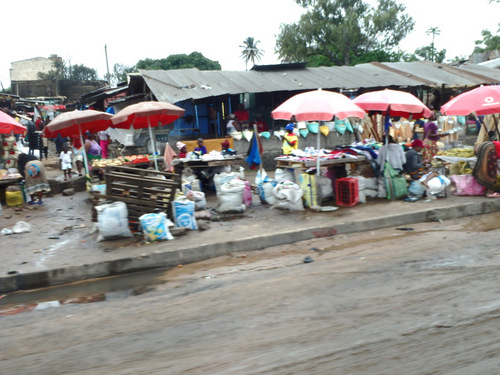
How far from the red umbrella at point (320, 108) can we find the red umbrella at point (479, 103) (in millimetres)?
2350

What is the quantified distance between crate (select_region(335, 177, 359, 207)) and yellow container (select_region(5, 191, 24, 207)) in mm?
7699

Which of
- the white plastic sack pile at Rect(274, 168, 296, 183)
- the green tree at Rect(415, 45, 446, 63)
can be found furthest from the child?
the green tree at Rect(415, 45, 446, 63)

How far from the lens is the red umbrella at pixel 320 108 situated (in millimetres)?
8375

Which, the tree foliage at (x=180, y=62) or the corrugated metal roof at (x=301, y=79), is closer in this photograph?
the corrugated metal roof at (x=301, y=79)

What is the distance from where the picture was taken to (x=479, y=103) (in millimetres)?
9055

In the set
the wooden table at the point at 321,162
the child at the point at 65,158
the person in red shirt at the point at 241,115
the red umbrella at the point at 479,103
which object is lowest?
the wooden table at the point at 321,162

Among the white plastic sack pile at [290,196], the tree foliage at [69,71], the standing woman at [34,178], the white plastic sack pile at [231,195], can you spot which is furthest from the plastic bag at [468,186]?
the tree foliage at [69,71]

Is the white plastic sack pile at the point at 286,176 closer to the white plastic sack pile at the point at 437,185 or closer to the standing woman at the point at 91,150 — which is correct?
the white plastic sack pile at the point at 437,185

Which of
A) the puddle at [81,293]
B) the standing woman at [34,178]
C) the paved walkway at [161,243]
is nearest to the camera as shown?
the puddle at [81,293]

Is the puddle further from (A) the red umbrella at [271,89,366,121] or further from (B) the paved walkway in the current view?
(A) the red umbrella at [271,89,366,121]

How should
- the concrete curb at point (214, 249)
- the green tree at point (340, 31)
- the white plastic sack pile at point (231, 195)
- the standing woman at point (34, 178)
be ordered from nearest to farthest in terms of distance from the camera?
the concrete curb at point (214, 249) < the white plastic sack pile at point (231, 195) < the standing woman at point (34, 178) < the green tree at point (340, 31)

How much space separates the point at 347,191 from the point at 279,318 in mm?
5597

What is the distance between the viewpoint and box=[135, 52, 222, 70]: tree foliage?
5059cm

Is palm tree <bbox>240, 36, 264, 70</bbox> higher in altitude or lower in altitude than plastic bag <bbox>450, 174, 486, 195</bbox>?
higher
